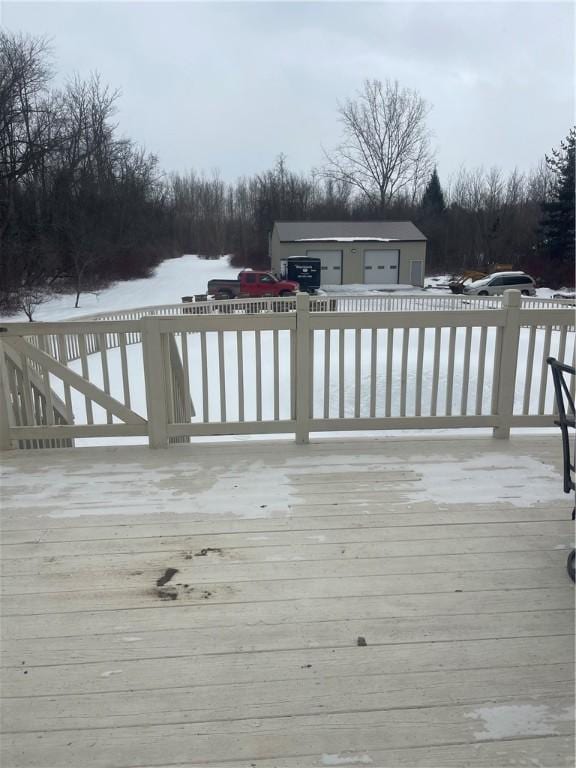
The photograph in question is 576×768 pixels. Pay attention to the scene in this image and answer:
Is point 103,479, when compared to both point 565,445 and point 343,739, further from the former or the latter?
point 565,445

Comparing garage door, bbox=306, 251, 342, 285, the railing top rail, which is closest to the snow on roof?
garage door, bbox=306, 251, 342, 285

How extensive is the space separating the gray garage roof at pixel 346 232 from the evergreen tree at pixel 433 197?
12.7m

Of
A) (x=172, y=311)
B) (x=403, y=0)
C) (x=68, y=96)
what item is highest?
(x=68, y=96)

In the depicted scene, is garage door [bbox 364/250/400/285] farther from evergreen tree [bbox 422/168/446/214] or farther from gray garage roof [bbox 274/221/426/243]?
evergreen tree [bbox 422/168/446/214]

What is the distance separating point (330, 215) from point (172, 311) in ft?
108

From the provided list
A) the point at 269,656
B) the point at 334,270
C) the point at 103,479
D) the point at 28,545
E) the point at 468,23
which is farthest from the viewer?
the point at 334,270

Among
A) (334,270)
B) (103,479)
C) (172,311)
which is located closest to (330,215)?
(334,270)

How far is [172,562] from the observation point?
2213 millimetres

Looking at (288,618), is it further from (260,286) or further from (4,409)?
(260,286)

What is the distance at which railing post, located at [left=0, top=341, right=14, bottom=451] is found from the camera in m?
3.50

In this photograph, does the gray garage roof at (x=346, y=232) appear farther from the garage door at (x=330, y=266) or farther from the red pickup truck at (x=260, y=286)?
the red pickup truck at (x=260, y=286)

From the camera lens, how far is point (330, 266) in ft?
104

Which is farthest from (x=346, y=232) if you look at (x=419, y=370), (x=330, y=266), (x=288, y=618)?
(x=288, y=618)

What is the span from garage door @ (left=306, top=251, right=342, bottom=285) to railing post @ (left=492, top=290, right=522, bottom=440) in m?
28.6
